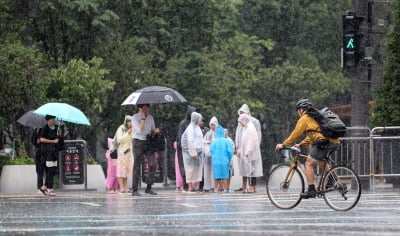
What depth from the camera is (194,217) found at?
16.3 metres

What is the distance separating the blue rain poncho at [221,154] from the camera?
26516 millimetres

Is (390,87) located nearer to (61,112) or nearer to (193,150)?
(193,150)

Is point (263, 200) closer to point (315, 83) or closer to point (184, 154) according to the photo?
point (184, 154)

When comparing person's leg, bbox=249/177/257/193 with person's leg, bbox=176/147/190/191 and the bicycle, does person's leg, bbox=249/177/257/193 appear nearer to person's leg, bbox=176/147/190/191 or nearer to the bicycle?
person's leg, bbox=176/147/190/191

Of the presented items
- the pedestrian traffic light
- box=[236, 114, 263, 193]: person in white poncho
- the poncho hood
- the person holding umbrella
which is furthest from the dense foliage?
the pedestrian traffic light

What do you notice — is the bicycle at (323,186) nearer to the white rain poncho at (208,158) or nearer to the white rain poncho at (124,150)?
the white rain poncho at (208,158)

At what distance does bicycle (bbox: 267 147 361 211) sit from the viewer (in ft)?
57.7

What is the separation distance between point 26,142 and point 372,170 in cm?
1361

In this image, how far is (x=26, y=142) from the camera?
3691 centimetres

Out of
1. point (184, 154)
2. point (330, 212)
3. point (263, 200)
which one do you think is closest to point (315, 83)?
point (184, 154)

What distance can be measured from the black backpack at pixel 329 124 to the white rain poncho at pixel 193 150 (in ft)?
29.8

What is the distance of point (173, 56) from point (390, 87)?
1766cm

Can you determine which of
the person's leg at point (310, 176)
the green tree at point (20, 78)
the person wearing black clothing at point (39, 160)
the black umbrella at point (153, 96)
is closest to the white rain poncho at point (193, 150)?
the black umbrella at point (153, 96)

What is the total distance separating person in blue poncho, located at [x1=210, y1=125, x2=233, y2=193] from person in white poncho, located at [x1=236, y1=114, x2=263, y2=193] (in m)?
0.48
